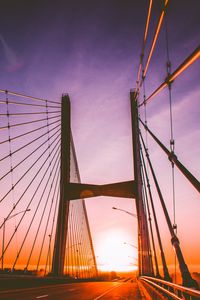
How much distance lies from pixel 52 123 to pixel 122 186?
5.75 metres

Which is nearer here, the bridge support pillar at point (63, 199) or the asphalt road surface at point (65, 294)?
the asphalt road surface at point (65, 294)

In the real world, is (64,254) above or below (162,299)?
above

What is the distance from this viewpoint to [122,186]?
22453 millimetres

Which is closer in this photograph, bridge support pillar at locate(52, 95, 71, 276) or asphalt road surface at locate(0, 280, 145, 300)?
asphalt road surface at locate(0, 280, 145, 300)

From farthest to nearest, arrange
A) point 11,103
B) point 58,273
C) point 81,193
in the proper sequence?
point 81,193 < point 58,273 < point 11,103

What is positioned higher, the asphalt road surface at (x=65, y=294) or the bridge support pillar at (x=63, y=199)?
the bridge support pillar at (x=63, y=199)

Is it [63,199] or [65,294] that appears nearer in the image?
[65,294]

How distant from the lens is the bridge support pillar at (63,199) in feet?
65.0

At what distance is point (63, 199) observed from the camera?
20.9 meters

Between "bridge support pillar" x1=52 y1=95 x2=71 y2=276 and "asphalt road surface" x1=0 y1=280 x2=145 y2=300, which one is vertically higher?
"bridge support pillar" x1=52 y1=95 x2=71 y2=276

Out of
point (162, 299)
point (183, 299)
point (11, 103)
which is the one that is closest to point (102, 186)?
point (11, 103)

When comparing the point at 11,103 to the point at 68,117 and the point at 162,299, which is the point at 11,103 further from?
the point at 162,299

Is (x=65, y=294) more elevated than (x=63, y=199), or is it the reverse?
(x=63, y=199)

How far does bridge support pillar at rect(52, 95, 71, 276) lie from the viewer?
65.0 ft
